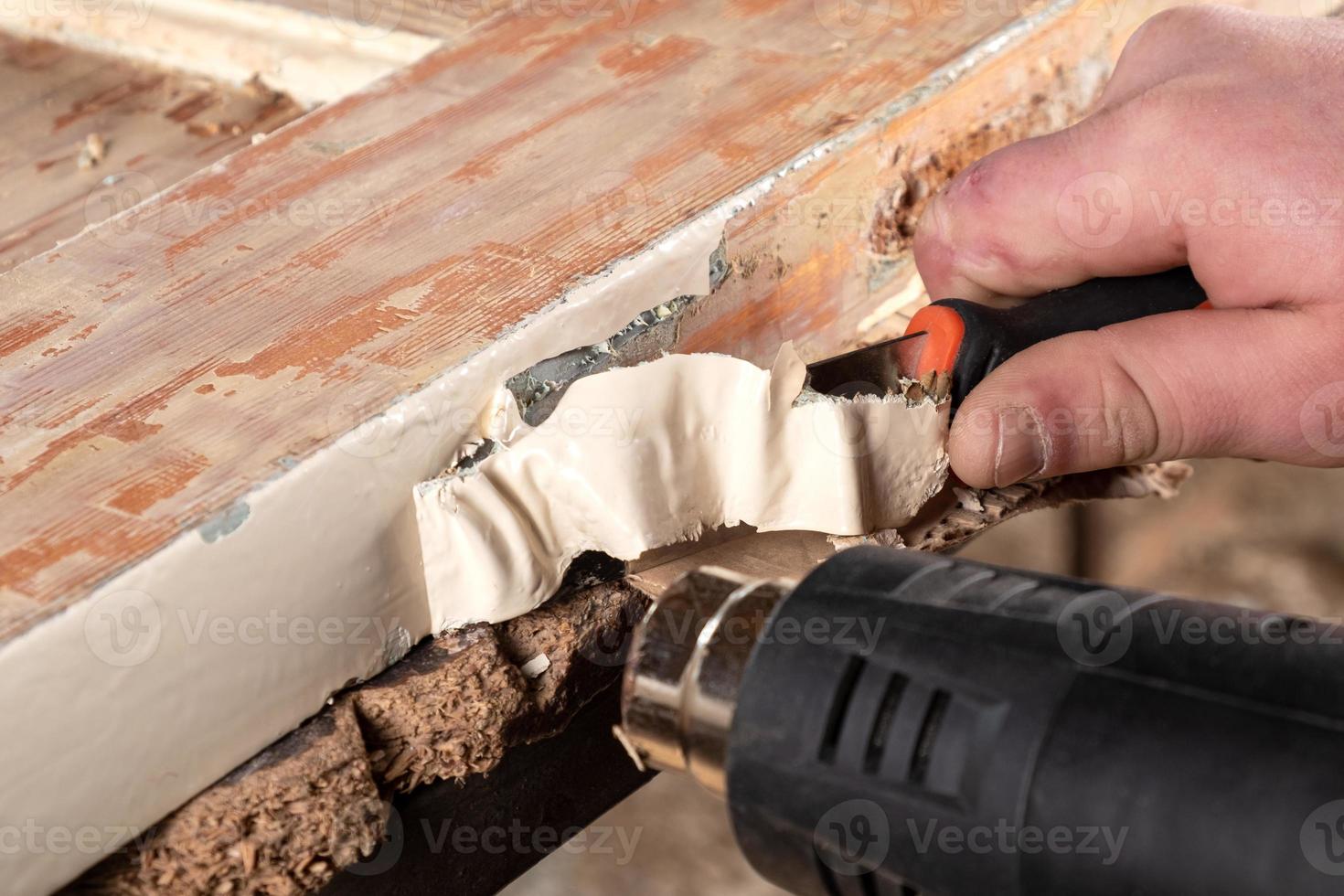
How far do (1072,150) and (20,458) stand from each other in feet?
2.12

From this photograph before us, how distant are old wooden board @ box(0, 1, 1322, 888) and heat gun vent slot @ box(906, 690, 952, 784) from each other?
0.99 feet

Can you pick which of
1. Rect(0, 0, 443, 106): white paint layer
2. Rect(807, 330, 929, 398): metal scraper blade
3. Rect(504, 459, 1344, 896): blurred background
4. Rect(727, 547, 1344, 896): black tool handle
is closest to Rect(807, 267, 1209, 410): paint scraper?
Rect(807, 330, 929, 398): metal scraper blade

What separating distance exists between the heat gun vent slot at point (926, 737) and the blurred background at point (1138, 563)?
163 centimetres

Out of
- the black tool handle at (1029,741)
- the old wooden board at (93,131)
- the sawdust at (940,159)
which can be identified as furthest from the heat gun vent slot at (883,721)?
the old wooden board at (93,131)

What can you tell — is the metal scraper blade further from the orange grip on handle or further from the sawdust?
the sawdust

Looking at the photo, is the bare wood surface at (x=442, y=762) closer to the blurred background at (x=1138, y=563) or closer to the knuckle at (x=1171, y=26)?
the knuckle at (x=1171, y=26)

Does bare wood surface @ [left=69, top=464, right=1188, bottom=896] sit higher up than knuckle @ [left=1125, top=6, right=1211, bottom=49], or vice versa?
knuckle @ [left=1125, top=6, right=1211, bottom=49]

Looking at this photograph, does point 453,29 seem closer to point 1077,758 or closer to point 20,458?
point 20,458

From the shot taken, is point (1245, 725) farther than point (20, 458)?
No

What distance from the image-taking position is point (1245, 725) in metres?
0.44

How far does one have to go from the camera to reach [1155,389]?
2.49ft

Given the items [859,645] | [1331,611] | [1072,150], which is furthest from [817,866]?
[1331,611]

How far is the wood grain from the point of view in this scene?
0.61m

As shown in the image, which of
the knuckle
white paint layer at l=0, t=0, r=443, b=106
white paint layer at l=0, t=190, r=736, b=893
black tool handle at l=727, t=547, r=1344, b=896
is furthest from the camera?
white paint layer at l=0, t=0, r=443, b=106
